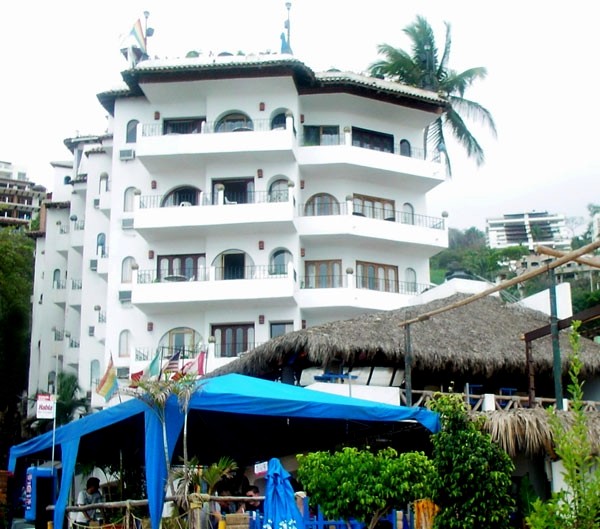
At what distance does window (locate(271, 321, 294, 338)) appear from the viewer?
1230 inches

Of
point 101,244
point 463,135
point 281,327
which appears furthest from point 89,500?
point 463,135

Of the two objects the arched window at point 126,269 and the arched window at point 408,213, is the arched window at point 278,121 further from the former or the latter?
the arched window at point 126,269

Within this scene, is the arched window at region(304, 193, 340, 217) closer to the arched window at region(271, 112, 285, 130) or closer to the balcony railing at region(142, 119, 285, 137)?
the arched window at region(271, 112, 285, 130)

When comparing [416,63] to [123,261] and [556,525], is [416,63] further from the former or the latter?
[556,525]

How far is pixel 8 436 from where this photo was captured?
35.3 meters

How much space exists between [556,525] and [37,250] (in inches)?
1576

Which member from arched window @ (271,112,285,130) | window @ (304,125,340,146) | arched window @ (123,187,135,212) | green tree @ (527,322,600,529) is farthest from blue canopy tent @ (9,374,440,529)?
window @ (304,125,340,146)

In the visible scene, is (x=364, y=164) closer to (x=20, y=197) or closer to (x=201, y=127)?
(x=201, y=127)

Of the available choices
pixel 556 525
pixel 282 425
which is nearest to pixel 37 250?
pixel 282 425

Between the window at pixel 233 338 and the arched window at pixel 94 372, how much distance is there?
580cm

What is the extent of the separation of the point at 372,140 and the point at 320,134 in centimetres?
205

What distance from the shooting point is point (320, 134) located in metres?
34.1

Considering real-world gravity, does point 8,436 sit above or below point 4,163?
below

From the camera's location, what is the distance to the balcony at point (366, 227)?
31859 millimetres
